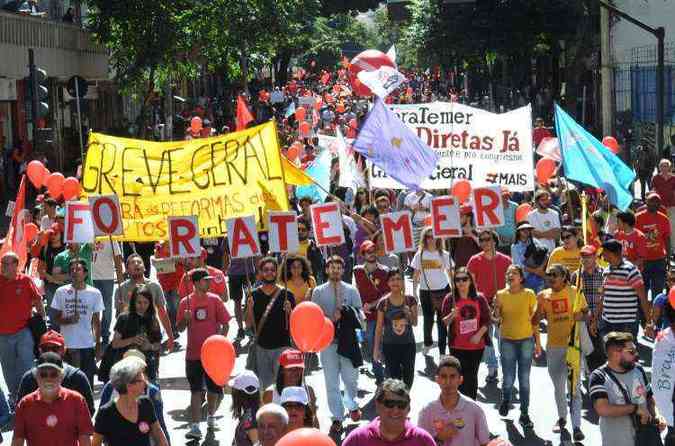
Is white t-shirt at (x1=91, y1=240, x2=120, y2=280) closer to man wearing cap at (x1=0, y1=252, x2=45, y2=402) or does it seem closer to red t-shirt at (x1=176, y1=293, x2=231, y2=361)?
man wearing cap at (x1=0, y1=252, x2=45, y2=402)

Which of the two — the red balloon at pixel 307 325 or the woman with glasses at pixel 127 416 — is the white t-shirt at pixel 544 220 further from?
the woman with glasses at pixel 127 416

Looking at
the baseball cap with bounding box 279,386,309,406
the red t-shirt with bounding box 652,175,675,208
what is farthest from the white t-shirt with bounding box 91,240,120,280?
the baseball cap with bounding box 279,386,309,406

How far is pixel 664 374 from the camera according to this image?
9492 mm

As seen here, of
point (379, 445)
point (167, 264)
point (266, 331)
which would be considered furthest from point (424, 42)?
point (379, 445)

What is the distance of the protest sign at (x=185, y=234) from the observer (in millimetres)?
13422

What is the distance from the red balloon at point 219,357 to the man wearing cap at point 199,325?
2213mm

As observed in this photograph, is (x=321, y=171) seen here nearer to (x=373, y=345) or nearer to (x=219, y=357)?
(x=373, y=345)

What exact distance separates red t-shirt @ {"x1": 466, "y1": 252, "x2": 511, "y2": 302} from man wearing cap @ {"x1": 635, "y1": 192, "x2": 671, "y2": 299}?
2548 mm

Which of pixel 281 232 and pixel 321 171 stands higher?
pixel 321 171

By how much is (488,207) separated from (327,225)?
5.36 ft

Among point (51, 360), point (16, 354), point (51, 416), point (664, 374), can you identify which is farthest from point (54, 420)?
point (16, 354)

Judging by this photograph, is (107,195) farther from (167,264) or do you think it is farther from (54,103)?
(54,103)

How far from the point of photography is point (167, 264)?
51.2 feet

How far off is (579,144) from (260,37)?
1331 inches
